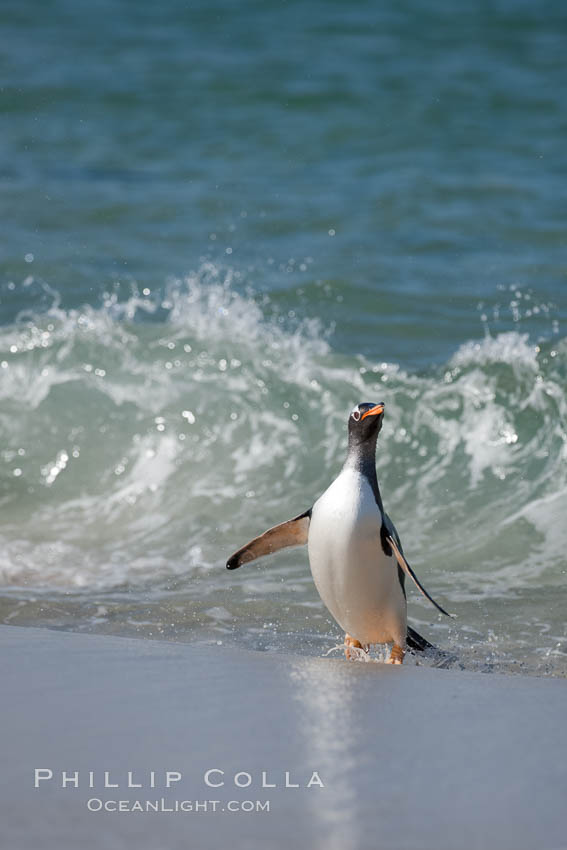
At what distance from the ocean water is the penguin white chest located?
29cm

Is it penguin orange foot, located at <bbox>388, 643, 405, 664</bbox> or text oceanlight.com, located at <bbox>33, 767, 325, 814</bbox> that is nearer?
text oceanlight.com, located at <bbox>33, 767, 325, 814</bbox>

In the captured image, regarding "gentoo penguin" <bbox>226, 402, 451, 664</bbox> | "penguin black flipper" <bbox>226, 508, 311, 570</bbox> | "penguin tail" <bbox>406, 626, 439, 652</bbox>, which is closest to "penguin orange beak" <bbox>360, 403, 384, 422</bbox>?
"gentoo penguin" <bbox>226, 402, 451, 664</bbox>

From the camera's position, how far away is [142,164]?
9.65 m

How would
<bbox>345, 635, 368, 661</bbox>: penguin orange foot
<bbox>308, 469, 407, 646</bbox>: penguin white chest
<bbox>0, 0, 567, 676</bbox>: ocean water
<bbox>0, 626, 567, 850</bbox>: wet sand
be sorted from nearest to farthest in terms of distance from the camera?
1. <bbox>0, 626, 567, 850</bbox>: wet sand
2. <bbox>308, 469, 407, 646</bbox>: penguin white chest
3. <bbox>345, 635, 368, 661</bbox>: penguin orange foot
4. <bbox>0, 0, 567, 676</bbox>: ocean water

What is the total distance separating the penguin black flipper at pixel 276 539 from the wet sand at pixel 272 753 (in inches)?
24.2

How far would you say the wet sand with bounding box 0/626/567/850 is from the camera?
1826 millimetres

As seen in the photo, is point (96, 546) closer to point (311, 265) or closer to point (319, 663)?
point (319, 663)

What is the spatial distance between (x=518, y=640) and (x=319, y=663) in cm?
94

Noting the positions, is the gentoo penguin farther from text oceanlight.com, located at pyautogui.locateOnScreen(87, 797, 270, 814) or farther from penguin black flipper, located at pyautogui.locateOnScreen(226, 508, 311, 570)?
text oceanlight.com, located at pyautogui.locateOnScreen(87, 797, 270, 814)

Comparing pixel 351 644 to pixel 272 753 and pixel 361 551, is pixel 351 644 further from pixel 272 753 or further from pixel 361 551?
pixel 272 753

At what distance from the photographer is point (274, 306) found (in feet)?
23.5

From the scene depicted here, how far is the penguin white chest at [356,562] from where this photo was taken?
316 centimetres

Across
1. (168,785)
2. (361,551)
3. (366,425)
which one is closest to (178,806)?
(168,785)

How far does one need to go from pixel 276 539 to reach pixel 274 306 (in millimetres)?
3846
